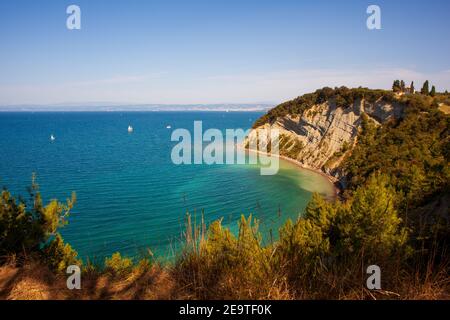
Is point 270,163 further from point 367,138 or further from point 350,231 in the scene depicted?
point 350,231

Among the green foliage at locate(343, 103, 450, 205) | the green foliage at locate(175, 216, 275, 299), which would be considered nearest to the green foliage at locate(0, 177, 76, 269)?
the green foliage at locate(175, 216, 275, 299)

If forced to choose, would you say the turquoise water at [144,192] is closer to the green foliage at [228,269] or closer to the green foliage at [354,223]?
the green foliage at [354,223]

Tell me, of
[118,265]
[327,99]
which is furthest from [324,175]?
[118,265]

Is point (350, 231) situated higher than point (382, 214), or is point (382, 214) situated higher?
point (382, 214)

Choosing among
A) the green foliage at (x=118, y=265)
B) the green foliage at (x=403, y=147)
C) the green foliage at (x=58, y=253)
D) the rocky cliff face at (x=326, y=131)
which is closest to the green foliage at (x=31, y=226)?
the green foliage at (x=58, y=253)

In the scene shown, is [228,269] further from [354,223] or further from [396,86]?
[396,86]

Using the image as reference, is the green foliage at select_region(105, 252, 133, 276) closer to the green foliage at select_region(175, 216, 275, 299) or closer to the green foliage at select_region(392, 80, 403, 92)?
the green foliage at select_region(175, 216, 275, 299)
